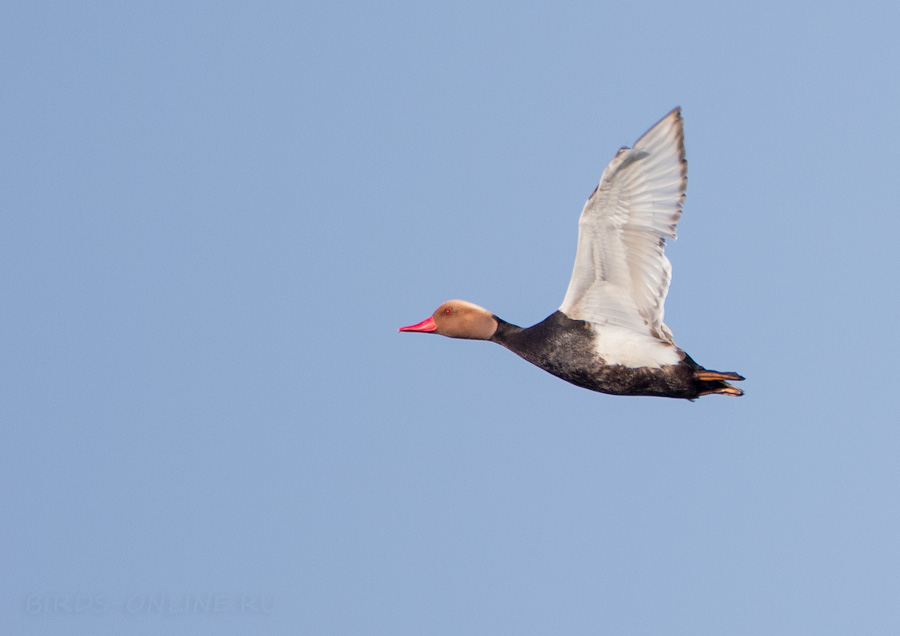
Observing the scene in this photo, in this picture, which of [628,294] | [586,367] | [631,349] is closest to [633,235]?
[628,294]

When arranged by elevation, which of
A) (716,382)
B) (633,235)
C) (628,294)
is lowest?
(716,382)

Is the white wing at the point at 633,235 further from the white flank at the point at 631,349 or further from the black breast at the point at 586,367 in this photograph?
the black breast at the point at 586,367

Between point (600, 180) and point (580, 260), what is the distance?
1.02 metres

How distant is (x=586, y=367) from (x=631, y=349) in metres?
0.55

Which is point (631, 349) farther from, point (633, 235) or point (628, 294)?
point (633, 235)

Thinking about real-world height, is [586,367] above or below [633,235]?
below

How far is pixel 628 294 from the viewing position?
12.0m

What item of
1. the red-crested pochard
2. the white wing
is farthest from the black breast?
the white wing

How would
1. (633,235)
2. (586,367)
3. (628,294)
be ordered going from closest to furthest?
(633,235)
(628,294)
(586,367)

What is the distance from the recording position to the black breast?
39.3 feet

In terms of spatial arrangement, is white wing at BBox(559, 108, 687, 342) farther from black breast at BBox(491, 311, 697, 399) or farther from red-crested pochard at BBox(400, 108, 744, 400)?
black breast at BBox(491, 311, 697, 399)

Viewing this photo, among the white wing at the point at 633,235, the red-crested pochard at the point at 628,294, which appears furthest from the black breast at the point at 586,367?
the white wing at the point at 633,235

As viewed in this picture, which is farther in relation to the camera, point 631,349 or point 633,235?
point 631,349

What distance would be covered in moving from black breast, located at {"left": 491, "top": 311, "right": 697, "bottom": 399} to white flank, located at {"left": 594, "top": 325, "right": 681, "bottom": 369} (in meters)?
0.06
